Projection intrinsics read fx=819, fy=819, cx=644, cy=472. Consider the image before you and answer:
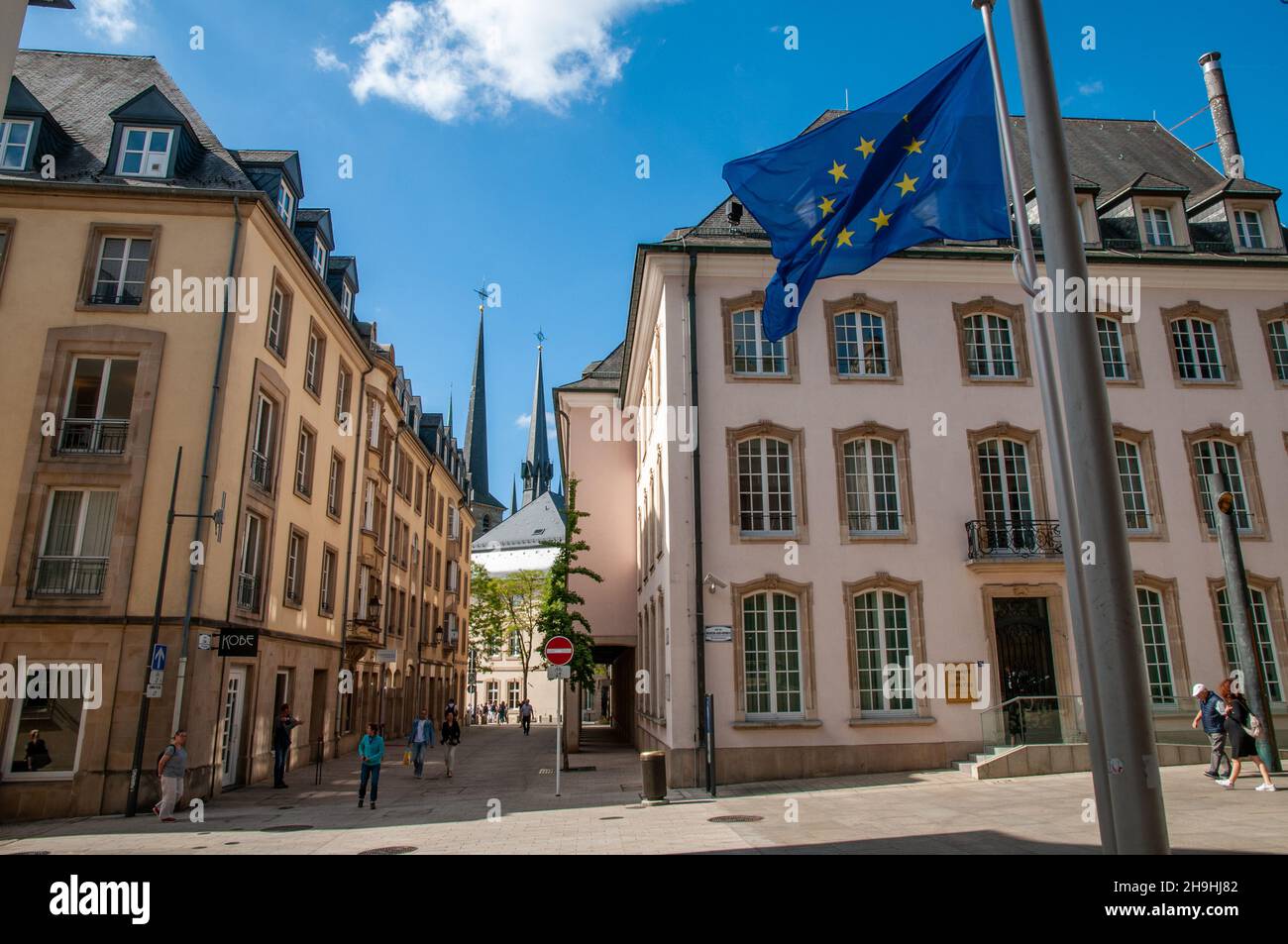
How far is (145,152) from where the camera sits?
67.2 ft

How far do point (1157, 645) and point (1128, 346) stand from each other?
7.62 metres

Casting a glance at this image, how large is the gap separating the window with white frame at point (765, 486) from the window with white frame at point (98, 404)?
1409cm

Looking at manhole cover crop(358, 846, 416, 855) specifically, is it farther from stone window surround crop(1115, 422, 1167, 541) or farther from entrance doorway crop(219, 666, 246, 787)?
stone window surround crop(1115, 422, 1167, 541)

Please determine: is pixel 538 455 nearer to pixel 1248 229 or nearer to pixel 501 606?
pixel 501 606

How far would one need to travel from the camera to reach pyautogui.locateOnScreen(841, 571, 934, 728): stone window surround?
17828 millimetres

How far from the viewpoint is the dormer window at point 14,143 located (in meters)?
19.8

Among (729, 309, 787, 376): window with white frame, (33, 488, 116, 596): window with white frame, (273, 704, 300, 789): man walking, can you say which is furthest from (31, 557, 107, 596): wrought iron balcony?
(729, 309, 787, 376): window with white frame

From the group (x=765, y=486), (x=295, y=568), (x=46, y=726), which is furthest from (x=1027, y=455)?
(x=46, y=726)

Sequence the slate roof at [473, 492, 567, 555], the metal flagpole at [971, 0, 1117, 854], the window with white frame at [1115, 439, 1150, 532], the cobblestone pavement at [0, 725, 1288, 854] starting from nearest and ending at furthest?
the metal flagpole at [971, 0, 1117, 854] < the cobblestone pavement at [0, 725, 1288, 854] < the window with white frame at [1115, 439, 1150, 532] < the slate roof at [473, 492, 567, 555]

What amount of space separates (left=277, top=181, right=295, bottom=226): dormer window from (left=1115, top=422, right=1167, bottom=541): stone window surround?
74.7ft

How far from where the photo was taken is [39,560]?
1756 cm
